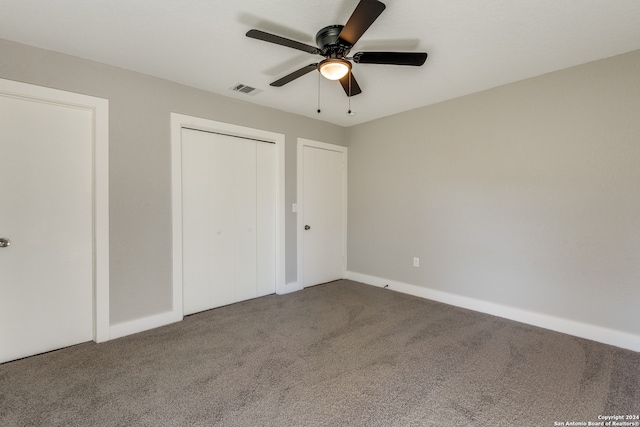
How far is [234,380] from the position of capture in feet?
6.68

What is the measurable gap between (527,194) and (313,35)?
2550mm

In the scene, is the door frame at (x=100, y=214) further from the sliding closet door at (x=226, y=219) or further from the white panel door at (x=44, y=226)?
the sliding closet door at (x=226, y=219)

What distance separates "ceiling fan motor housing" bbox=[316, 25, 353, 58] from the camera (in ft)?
6.52

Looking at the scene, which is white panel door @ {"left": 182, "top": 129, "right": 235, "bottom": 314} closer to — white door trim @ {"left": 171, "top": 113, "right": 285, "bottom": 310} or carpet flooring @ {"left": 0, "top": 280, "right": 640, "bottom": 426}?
white door trim @ {"left": 171, "top": 113, "right": 285, "bottom": 310}

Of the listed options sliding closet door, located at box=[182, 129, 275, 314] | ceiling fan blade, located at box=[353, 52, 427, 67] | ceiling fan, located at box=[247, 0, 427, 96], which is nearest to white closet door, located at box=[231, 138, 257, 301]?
sliding closet door, located at box=[182, 129, 275, 314]

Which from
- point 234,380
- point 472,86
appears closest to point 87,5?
point 234,380

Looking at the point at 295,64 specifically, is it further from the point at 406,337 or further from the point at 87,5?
the point at 406,337

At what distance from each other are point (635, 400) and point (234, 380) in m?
2.53

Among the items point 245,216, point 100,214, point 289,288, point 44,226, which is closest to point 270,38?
point 100,214

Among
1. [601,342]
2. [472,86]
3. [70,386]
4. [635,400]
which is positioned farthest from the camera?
[472,86]

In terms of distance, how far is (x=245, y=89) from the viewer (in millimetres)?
3223

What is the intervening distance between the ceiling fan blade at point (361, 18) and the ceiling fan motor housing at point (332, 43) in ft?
0.27

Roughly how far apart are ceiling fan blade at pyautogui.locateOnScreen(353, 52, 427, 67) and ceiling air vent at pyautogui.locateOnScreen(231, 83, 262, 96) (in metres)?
1.51

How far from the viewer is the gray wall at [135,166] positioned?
8.33 ft
